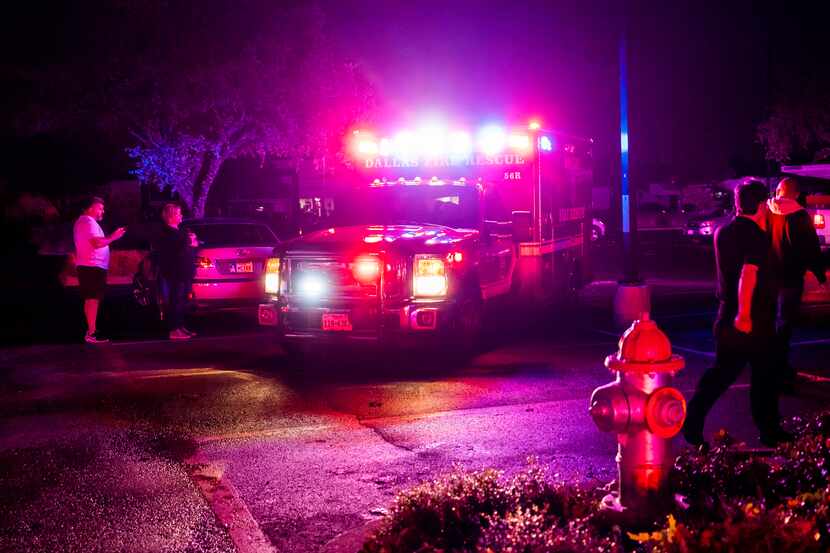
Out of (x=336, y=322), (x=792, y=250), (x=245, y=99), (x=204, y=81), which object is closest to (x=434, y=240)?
(x=336, y=322)

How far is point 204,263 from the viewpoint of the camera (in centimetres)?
1330

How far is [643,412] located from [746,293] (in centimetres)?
215

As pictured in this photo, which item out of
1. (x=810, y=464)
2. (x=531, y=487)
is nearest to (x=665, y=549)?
(x=531, y=487)

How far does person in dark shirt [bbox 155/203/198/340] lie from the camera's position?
38.7 ft

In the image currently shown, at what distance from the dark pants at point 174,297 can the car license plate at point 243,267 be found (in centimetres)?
147

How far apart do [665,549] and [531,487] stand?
1.17 meters

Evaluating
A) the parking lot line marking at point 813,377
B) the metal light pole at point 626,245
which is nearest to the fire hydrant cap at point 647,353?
the parking lot line marking at point 813,377

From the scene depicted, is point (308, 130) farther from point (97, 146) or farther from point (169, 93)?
point (97, 146)

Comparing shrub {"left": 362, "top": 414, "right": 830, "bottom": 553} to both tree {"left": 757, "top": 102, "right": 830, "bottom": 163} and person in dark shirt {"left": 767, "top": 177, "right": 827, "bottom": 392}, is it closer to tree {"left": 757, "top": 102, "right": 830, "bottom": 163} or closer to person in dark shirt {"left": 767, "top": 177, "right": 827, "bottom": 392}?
person in dark shirt {"left": 767, "top": 177, "right": 827, "bottom": 392}

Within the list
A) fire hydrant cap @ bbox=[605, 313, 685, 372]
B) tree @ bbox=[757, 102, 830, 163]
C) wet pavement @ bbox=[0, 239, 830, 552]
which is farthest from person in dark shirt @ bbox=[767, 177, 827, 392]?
tree @ bbox=[757, 102, 830, 163]

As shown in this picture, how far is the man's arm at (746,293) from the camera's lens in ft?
19.6

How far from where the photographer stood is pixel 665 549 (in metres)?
3.49

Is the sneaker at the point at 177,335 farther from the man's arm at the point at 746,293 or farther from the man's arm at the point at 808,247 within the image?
the man's arm at the point at 746,293

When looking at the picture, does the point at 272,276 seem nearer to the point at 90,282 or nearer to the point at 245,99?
the point at 90,282
